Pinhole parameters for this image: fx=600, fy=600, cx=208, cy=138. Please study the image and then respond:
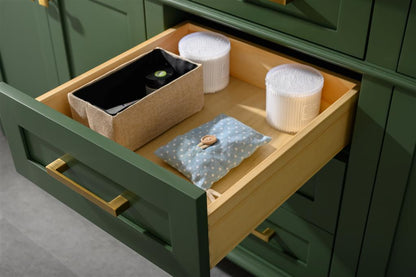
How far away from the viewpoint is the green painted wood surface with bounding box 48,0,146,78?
1.51 metres

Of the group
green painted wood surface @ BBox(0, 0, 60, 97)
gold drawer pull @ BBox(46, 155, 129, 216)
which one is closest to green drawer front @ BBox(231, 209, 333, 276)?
gold drawer pull @ BBox(46, 155, 129, 216)

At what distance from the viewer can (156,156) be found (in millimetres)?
1179

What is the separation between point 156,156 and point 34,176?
→ 270 mm

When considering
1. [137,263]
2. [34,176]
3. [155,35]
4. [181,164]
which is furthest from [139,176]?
[137,263]

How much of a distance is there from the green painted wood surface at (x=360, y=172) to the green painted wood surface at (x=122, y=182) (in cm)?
45

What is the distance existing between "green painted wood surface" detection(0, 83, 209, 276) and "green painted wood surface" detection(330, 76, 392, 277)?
0.45 m

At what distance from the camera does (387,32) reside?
1055mm

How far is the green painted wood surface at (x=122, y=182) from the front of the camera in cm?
90

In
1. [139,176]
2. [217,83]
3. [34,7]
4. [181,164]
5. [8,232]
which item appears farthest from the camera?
[8,232]

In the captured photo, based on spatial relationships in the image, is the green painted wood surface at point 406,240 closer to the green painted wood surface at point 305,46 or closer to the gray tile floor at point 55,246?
the green painted wood surface at point 305,46

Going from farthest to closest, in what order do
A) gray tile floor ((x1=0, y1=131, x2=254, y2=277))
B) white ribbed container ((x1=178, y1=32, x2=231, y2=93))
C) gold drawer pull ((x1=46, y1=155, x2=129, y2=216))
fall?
gray tile floor ((x1=0, y1=131, x2=254, y2=277))
white ribbed container ((x1=178, y1=32, x2=231, y2=93))
gold drawer pull ((x1=46, y1=155, x2=129, y2=216))

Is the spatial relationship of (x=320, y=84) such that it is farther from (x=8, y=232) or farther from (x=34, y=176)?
(x=8, y=232)

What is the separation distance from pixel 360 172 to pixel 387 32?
1.13 ft

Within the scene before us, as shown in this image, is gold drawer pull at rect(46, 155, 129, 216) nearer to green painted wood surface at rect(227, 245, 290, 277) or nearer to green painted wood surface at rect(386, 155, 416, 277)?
green painted wood surface at rect(386, 155, 416, 277)
